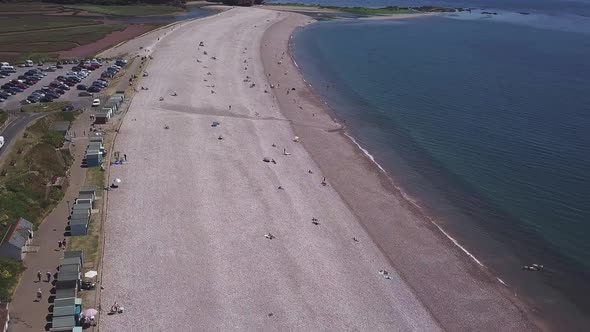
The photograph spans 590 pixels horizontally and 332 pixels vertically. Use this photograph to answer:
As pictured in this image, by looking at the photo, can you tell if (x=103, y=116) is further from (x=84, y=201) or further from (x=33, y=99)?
(x=84, y=201)

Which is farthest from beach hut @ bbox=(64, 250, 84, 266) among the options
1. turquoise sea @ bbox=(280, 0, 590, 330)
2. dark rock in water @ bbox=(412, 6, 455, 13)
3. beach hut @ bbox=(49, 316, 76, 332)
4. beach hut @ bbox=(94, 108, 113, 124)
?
dark rock in water @ bbox=(412, 6, 455, 13)

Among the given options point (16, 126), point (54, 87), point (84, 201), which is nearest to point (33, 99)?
point (54, 87)

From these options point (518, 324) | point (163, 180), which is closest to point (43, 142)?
point (163, 180)

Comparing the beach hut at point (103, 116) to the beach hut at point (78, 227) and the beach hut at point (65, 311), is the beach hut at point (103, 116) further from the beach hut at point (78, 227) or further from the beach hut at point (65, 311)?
the beach hut at point (65, 311)

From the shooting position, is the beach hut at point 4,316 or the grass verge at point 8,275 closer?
the beach hut at point 4,316

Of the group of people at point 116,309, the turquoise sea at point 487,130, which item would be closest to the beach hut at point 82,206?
the group of people at point 116,309

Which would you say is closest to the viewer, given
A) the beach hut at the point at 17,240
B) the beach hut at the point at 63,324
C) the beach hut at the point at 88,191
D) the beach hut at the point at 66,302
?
the beach hut at the point at 63,324

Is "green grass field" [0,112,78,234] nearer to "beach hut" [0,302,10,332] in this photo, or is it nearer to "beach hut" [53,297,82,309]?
"beach hut" [0,302,10,332]
